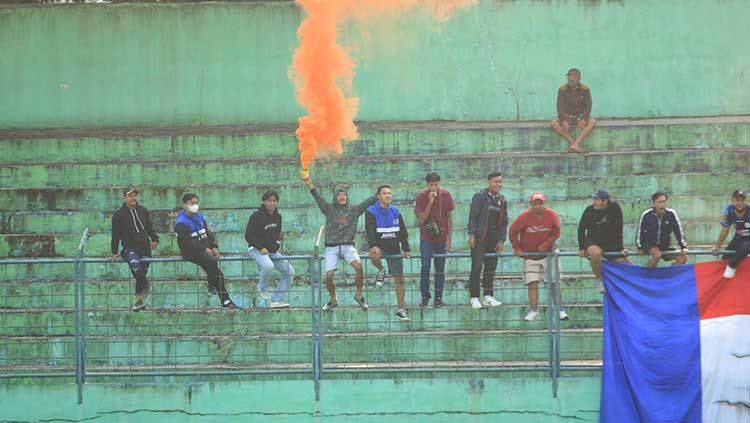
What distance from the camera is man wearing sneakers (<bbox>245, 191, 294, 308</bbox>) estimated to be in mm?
13914

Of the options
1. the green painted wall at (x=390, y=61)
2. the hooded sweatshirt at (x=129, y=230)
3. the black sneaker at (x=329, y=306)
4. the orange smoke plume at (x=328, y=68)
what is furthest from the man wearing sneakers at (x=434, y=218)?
the green painted wall at (x=390, y=61)

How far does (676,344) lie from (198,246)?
534cm

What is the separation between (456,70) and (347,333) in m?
7.17

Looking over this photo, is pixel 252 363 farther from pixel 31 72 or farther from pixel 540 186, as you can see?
pixel 31 72

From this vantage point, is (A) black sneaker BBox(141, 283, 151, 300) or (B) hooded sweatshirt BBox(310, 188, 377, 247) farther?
(B) hooded sweatshirt BBox(310, 188, 377, 247)

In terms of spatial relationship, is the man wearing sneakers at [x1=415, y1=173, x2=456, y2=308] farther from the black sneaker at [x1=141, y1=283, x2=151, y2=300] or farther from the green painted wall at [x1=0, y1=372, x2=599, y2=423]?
the black sneaker at [x1=141, y1=283, x2=151, y2=300]

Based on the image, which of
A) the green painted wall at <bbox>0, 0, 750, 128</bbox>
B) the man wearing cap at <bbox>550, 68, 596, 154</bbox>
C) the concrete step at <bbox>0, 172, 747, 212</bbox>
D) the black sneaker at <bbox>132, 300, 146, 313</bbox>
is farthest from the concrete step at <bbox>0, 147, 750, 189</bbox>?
the black sneaker at <bbox>132, 300, 146, 313</bbox>

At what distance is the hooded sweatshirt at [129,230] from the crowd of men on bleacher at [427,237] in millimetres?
11

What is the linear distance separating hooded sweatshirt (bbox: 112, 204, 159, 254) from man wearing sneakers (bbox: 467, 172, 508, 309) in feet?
12.3

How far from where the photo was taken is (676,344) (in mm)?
12242

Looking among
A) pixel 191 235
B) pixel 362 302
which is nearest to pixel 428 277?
pixel 362 302

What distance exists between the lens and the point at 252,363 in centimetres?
1331

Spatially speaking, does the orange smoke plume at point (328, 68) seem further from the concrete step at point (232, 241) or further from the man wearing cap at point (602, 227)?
the man wearing cap at point (602, 227)

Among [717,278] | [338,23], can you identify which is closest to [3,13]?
[338,23]
